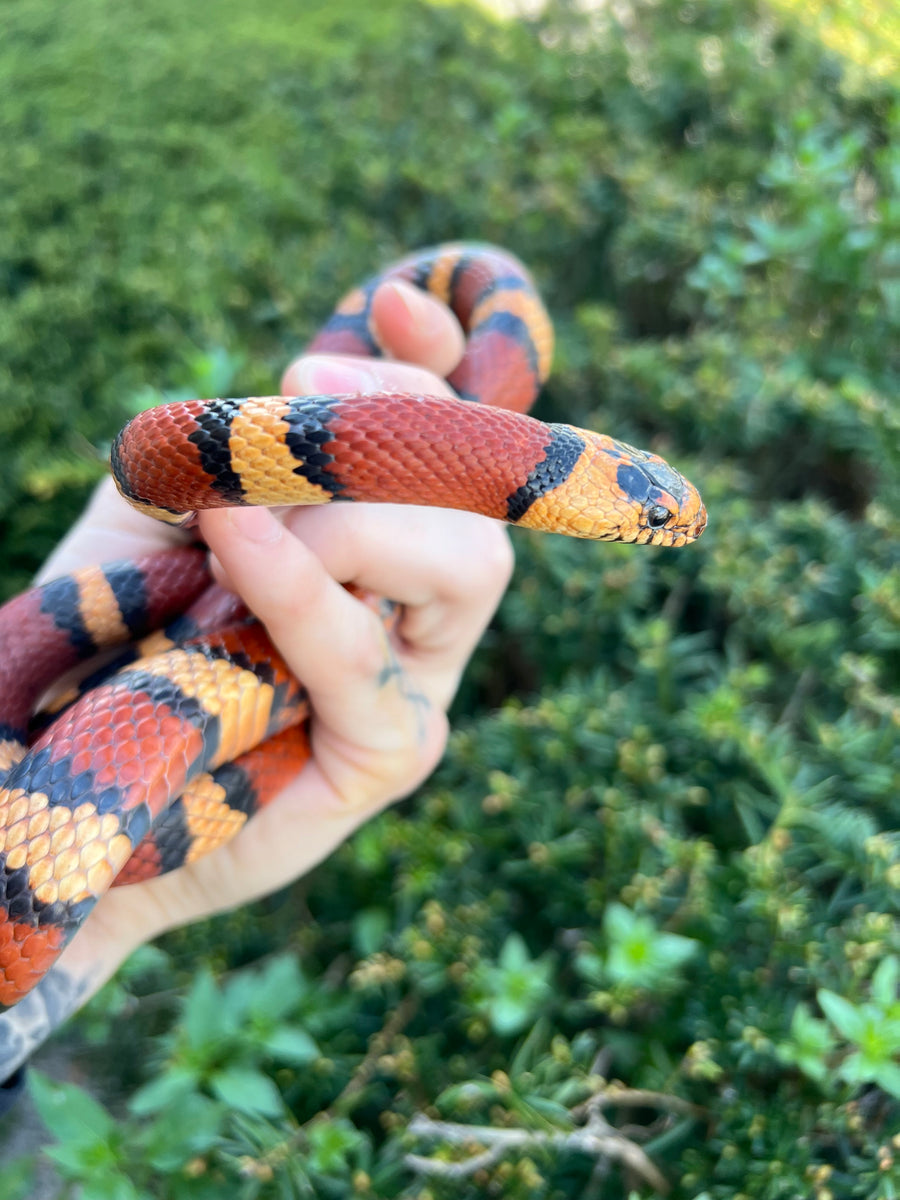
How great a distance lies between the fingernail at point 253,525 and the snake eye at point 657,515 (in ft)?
2.25

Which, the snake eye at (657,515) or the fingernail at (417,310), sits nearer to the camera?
the snake eye at (657,515)

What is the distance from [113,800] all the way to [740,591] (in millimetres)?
1572

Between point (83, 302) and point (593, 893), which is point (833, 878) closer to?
point (593, 893)

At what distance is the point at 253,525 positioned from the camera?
1.54 meters

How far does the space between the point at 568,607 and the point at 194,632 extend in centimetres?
105

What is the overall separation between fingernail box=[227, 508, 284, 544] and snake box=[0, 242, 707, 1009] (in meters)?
0.04

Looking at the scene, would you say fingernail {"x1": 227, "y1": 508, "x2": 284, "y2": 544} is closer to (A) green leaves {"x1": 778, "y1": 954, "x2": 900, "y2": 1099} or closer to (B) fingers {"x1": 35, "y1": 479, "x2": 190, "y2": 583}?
(B) fingers {"x1": 35, "y1": 479, "x2": 190, "y2": 583}

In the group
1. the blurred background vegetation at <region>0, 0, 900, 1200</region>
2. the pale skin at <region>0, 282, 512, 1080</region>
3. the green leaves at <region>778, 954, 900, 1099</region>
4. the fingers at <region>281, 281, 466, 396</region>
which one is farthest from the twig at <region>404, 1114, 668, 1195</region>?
the fingers at <region>281, 281, 466, 396</region>

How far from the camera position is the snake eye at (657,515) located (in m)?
1.68

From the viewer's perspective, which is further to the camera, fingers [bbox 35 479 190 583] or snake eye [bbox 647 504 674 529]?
fingers [bbox 35 479 190 583]

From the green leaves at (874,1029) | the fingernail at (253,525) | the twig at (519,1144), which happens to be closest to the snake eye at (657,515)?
the fingernail at (253,525)

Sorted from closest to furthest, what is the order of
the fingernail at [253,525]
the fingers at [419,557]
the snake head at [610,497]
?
the fingernail at [253,525]
the snake head at [610,497]
the fingers at [419,557]

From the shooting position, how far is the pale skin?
1.63m

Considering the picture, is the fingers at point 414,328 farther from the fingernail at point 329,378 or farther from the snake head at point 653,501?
the snake head at point 653,501
